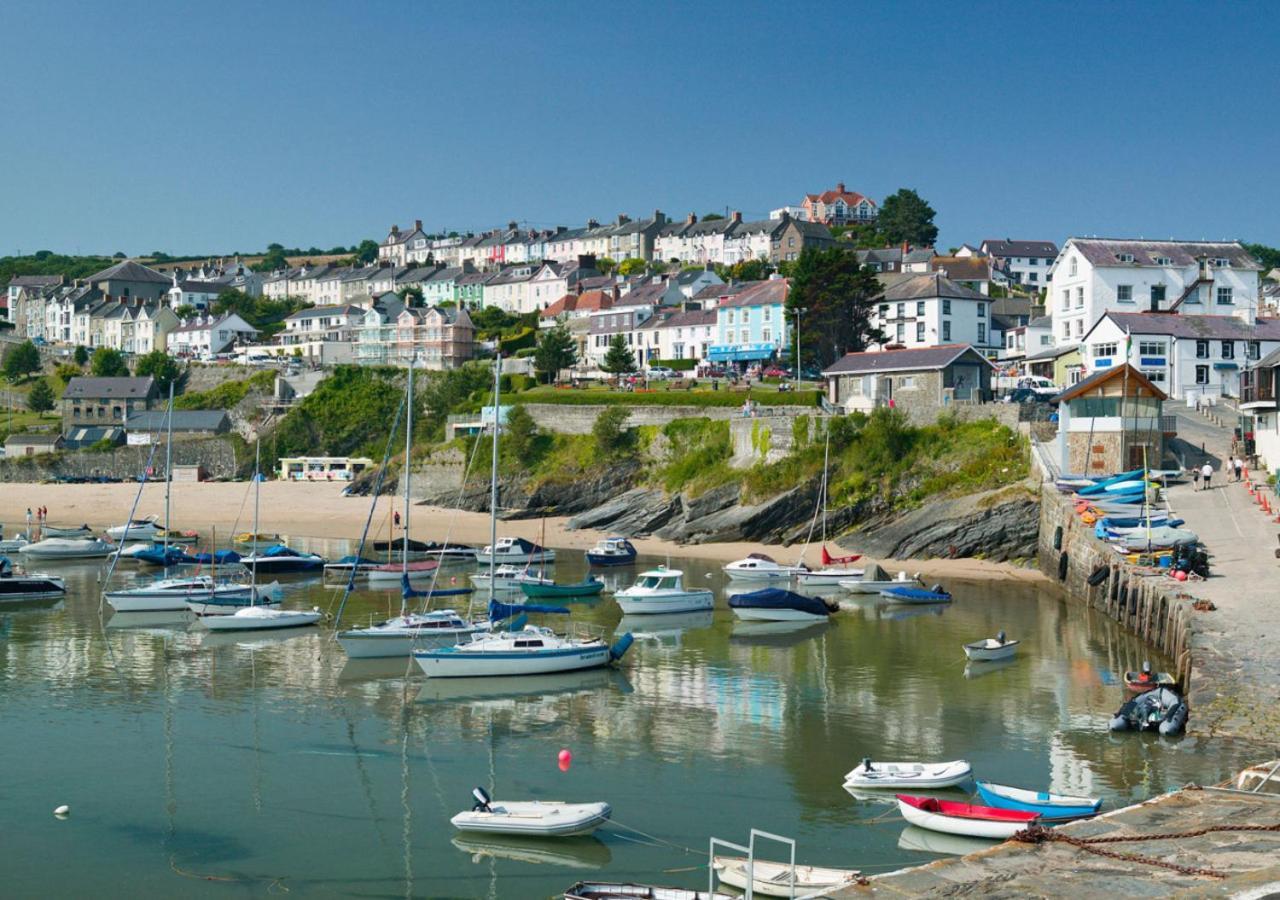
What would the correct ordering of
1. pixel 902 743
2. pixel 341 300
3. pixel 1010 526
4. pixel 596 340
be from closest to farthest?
pixel 902 743 < pixel 1010 526 < pixel 596 340 < pixel 341 300

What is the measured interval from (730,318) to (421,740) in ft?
232

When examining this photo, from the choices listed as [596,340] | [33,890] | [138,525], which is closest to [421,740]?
[33,890]

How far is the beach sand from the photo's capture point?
174 ft

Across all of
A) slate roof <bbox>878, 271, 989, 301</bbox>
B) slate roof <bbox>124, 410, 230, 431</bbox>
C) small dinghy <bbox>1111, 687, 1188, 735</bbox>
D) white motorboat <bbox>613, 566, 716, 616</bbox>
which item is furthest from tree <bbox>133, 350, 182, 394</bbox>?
small dinghy <bbox>1111, 687, 1188, 735</bbox>

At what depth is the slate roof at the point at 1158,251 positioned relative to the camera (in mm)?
67375

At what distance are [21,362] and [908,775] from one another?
121001 millimetres

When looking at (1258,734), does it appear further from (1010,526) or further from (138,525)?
(138,525)

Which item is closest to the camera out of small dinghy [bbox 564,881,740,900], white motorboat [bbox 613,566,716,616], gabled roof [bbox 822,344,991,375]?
small dinghy [bbox 564,881,740,900]

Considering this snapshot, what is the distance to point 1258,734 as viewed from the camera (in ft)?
72.3

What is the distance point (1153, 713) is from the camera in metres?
24.4

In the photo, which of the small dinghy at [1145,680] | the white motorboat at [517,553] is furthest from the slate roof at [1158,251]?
the small dinghy at [1145,680]

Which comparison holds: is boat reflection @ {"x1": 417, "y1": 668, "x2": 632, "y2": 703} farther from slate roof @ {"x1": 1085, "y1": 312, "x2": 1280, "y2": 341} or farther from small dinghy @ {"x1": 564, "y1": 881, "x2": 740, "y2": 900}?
slate roof @ {"x1": 1085, "y1": 312, "x2": 1280, "y2": 341}

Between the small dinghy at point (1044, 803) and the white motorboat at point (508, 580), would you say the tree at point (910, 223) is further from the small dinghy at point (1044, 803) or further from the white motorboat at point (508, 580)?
the small dinghy at point (1044, 803)

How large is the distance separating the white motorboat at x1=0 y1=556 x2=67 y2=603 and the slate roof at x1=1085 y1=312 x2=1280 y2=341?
151 ft
